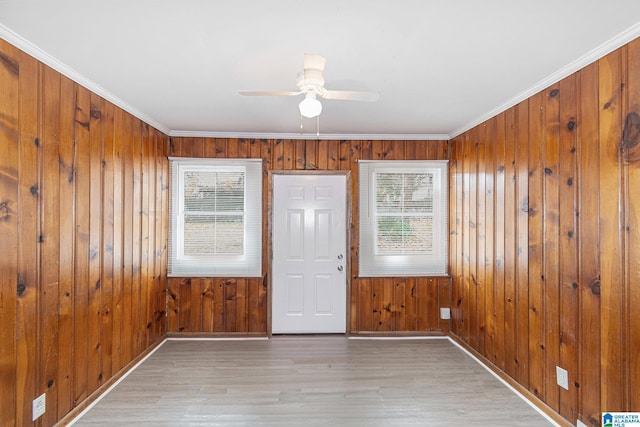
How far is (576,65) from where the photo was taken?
233cm

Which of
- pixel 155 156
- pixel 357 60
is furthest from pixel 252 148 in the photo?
pixel 357 60

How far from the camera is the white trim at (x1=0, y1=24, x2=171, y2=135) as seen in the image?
1.99 meters

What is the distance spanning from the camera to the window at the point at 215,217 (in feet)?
14.1

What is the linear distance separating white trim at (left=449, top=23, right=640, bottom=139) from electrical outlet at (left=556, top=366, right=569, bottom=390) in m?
1.99

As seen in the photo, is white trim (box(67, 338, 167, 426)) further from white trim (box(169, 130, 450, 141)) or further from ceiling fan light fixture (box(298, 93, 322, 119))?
ceiling fan light fixture (box(298, 93, 322, 119))

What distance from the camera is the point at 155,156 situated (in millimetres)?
3912

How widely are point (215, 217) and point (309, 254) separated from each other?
1204 millimetres

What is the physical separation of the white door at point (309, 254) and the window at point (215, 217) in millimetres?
270

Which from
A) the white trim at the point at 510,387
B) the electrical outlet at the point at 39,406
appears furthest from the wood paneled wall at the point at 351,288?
the electrical outlet at the point at 39,406

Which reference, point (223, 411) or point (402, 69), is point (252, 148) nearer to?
point (402, 69)

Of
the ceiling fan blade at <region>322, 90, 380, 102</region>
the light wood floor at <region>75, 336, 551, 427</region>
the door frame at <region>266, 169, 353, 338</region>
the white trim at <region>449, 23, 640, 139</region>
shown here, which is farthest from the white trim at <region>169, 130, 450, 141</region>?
the light wood floor at <region>75, 336, 551, 427</region>

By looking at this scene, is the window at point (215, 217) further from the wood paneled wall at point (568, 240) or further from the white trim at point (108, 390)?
the wood paneled wall at point (568, 240)

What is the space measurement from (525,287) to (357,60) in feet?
7.05

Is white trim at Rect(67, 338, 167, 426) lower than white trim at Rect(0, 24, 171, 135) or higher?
lower
